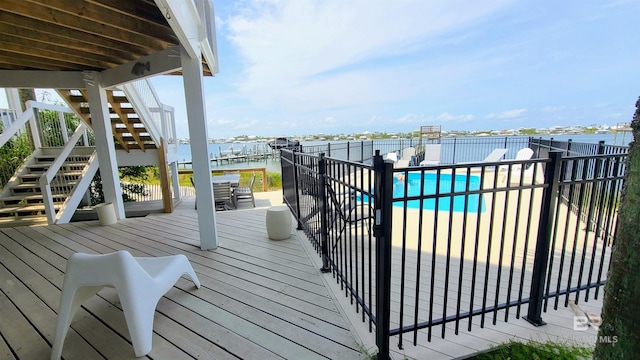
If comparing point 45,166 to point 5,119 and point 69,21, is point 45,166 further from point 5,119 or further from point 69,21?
point 69,21

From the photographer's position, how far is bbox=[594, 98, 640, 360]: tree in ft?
2.97

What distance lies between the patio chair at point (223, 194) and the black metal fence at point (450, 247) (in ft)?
8.63

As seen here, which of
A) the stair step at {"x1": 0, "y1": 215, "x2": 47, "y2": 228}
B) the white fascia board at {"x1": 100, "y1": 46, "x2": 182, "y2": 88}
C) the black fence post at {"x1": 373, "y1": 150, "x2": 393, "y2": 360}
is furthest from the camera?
the stair step at {"x1": 0, "y1": 215, "x2": 47, "y2": 228}

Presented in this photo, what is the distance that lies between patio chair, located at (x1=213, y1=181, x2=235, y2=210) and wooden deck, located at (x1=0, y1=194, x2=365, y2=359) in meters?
2.95

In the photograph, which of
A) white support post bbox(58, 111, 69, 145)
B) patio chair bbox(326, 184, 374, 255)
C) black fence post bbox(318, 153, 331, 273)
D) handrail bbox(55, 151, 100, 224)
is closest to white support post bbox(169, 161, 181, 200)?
handrail bbox(55, 151, 100, 224)

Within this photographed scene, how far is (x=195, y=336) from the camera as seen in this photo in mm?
1881

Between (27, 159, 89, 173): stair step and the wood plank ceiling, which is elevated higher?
the wood plank ceiling

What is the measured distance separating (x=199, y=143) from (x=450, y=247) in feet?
9.63

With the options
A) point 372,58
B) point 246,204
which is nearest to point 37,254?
point 246,204

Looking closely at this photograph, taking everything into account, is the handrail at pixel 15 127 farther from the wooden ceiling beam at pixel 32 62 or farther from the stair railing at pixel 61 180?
the wooden ceiling beam at pixel 32 62

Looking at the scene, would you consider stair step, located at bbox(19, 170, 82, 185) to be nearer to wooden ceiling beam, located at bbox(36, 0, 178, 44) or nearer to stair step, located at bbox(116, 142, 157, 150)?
stair step, located at bbox(116, 142, 157, 150)

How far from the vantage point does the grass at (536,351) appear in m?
1.63

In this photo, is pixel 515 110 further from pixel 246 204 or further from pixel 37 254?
pixel 37 254

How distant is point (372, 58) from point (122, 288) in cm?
2484
